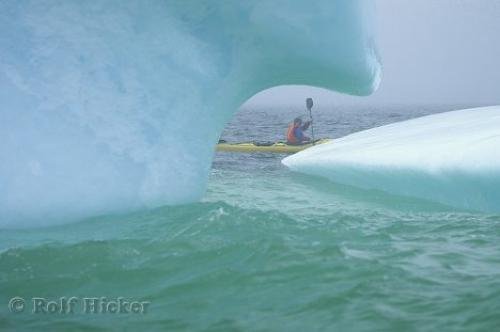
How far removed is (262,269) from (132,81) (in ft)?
7.21

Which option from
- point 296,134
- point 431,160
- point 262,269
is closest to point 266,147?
point 296,134

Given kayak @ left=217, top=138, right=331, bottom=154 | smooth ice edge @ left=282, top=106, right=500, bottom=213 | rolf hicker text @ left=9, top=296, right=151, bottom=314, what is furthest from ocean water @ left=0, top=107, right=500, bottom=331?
kayak @ left=217, top=138, right=331, bottom=154

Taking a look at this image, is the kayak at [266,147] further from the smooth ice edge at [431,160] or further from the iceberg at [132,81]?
the iceberg at [132,81]

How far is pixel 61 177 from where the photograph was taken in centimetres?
490

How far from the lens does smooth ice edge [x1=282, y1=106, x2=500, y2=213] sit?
5.73 metres

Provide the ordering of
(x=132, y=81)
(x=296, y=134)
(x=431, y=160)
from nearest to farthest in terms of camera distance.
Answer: (x=132, y=81) < (x=431, y=160) < (x=296, y=134)

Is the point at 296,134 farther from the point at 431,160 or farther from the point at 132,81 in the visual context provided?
the point at 132,81

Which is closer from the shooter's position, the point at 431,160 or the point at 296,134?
the point at 431,160

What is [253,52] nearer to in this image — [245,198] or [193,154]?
[193,154]

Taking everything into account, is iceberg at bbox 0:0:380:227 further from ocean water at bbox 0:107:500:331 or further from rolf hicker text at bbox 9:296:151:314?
rolf hicker text at bbox 9:296:151:314

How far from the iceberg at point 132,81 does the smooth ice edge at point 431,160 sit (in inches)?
46.9

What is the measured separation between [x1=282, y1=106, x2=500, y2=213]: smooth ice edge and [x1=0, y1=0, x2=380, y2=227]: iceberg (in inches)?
46.9

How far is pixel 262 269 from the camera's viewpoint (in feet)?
12.4

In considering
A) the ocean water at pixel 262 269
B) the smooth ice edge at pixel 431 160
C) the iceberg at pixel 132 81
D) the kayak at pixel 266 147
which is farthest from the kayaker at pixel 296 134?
the ocean water at pixel 262 269
